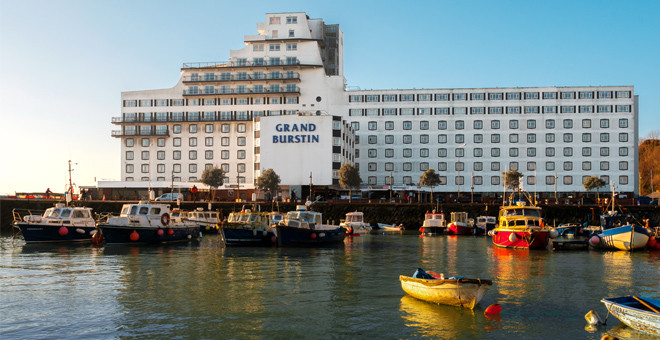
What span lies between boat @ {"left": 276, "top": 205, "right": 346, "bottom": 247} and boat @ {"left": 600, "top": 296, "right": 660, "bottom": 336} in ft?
117

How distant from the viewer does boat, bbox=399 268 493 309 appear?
24375mm

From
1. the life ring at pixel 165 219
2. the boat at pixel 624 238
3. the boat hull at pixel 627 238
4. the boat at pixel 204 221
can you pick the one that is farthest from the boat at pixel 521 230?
the boat at pixel 204 221

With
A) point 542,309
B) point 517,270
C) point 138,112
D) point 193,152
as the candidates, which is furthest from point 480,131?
point 542,309

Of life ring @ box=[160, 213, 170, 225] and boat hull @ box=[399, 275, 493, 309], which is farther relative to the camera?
life ring @ box=[160, 213, 170, 225]

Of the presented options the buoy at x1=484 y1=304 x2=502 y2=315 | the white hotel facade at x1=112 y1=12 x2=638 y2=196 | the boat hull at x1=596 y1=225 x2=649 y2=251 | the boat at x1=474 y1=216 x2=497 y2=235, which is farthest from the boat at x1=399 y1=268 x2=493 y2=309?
the white hotel facade at x1=112 y1=12 x2=638 y2=196

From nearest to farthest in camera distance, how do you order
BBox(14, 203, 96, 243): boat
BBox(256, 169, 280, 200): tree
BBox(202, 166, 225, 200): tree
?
BBox(14, 203, 96, 243): boat
BBox(256, 169, 280, 200): tree
BBox(202, 166, 225, 200): tree

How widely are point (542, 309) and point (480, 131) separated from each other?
111 m

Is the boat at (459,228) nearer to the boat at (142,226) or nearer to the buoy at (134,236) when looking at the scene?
the boat at (142,226)

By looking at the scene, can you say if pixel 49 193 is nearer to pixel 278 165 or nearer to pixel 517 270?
pixel 278 165

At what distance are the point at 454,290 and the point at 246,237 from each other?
1314 inches

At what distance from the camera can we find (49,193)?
347 feet

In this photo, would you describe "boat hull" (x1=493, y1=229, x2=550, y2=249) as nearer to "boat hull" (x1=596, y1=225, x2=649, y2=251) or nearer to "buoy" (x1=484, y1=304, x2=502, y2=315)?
"boat hull" (x1=596, y1=225, x2=649, y2=251)

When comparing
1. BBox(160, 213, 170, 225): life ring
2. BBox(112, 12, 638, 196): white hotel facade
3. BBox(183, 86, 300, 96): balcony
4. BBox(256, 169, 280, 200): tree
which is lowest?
BBox(160, 213, 170, 225): life ring

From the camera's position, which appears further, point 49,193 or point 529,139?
point 529,139
